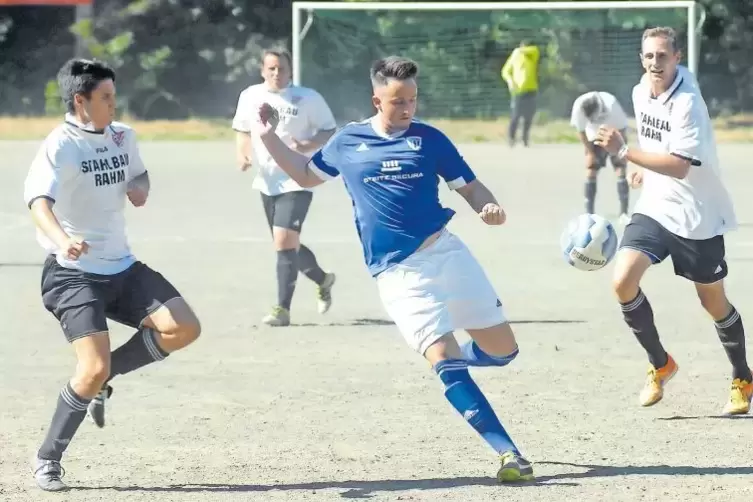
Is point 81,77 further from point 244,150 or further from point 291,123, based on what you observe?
point 244,150

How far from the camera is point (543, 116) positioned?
101 ft

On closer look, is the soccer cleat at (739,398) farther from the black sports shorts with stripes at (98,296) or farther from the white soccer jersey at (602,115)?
the white soccer jersey at (602,115)

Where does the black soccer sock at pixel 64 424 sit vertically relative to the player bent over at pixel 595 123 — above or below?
above

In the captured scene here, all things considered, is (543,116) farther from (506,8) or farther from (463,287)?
(463,287)

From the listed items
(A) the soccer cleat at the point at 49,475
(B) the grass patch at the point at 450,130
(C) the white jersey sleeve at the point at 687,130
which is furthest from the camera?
(B) the grass patch at the point at 450,130

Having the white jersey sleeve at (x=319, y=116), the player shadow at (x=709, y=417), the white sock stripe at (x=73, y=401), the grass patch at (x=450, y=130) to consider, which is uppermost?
the white jersey sleeve at (x=319, y=116)

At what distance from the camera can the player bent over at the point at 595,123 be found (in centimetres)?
1562

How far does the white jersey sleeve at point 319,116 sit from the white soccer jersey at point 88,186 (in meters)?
4.06

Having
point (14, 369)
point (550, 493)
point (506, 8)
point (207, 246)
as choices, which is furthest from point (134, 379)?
point (506, 8)

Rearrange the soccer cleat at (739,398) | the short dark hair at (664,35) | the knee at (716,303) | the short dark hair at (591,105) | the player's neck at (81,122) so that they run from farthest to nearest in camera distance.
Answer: the short dark hair at (591,105) < the knee at (716,303) < the soccer cleat at (739,398) < the short dark hair at (664,35) < the player's neck at (81,122)

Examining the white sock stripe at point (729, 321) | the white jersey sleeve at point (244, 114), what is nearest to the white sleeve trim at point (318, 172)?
the white sock stripe at point (729, 321)

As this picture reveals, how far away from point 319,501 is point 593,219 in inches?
99.2

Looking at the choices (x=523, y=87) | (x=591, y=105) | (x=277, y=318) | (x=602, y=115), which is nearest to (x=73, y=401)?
(x=277, y=318)

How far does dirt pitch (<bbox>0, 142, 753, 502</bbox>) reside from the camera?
A: 639cm
